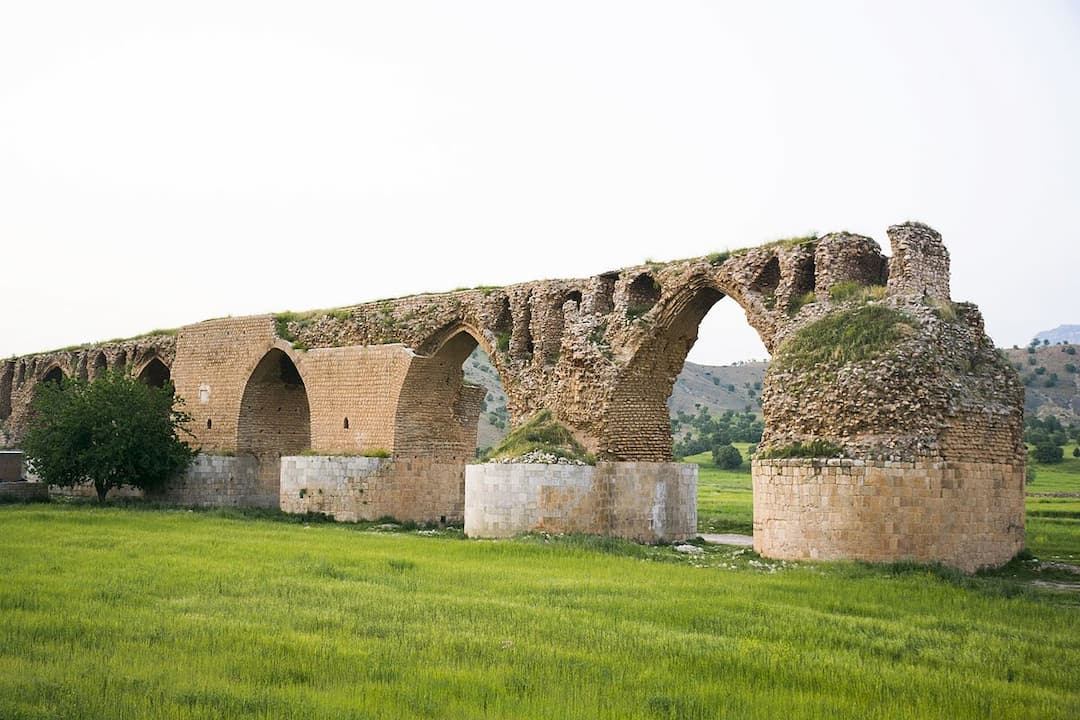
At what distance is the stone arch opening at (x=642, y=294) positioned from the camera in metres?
20.6

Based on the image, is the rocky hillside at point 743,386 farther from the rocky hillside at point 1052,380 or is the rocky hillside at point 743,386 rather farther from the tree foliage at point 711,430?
the tree foliage at point 711,430

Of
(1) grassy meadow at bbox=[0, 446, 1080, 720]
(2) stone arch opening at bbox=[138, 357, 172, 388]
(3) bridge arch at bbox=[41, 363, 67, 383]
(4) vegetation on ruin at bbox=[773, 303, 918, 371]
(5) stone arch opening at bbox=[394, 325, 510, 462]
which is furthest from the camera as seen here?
(3) bridge arch at bbox=[41, 363, 67, 383]

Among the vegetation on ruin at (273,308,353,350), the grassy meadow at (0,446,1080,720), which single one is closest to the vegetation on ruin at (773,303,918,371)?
the grassy meadow at (0,446,1080,720)

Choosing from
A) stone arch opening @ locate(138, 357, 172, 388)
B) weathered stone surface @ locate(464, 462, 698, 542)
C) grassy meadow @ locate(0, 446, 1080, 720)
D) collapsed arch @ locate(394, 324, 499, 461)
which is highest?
stone arch opening @ locate(138, 357, 172, 388)

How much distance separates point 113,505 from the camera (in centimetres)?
2672

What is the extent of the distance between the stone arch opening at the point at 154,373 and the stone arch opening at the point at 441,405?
12.2 metres

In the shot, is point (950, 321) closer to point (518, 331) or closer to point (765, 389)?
point (765, 389)

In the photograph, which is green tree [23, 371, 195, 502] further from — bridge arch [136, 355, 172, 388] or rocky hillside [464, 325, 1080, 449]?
rocky hillside [464, 325, 1080, 449]

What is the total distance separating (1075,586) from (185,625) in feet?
37.9

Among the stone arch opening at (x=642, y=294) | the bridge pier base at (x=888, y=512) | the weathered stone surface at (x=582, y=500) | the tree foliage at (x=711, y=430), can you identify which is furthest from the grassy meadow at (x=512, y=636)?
the tree foliage at (x=711, y=430)

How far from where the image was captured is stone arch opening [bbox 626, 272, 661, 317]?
2058cm

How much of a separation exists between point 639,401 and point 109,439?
14.6 meters

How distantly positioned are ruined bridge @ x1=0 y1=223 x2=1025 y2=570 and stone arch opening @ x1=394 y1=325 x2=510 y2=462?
0.17 ft

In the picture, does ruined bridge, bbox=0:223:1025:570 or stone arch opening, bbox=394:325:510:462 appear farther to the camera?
stone arch opening, bbox=394:325:510:462
